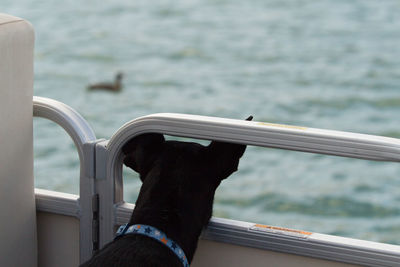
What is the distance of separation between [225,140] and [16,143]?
542 millimetres

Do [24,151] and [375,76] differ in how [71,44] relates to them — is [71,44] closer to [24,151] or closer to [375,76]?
[375,76]

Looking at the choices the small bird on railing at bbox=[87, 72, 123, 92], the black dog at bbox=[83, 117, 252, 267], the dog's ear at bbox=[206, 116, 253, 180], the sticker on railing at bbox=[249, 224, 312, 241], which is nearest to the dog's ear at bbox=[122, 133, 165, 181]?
the black dog at bbox=[83, 117, 252, 267]

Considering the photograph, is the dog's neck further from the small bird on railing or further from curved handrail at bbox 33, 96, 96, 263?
the small bird on railing

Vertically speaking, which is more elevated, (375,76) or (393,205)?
(375,76)

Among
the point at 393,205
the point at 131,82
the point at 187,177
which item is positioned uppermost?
the point at 187,177

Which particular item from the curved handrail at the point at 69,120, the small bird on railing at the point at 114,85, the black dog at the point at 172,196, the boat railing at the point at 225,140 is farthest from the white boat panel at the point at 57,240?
the small bird on railing at the point at 114,85

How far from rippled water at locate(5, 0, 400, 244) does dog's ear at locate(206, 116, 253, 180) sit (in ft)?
21.1

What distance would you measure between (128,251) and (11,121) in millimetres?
462

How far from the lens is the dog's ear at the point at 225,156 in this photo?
164 centimetres

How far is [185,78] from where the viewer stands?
12867 millimetres

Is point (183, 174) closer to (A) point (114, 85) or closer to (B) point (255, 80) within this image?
(A) point (114, 85)

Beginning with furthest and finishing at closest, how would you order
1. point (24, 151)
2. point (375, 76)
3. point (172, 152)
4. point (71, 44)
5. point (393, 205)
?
point (71, 44) → point (375, 76) → point (393, 205) → point (24, 151) → point (172, 152)

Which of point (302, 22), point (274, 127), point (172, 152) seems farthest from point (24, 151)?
point (302, 22)

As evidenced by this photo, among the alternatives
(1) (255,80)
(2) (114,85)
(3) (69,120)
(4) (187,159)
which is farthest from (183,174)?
(1) (255,80)
